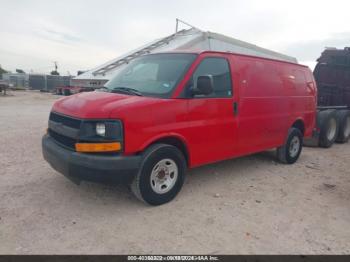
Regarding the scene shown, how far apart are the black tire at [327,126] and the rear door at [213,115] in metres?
4.85

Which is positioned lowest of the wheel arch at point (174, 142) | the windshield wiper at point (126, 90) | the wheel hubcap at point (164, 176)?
the wheel hubcap at point (164, 176)

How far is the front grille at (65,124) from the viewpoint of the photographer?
12.2 feet

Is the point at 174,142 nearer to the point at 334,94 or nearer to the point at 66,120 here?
the point at 66,120

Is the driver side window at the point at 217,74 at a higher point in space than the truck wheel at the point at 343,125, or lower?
higher

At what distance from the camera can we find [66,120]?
3895 millimetres

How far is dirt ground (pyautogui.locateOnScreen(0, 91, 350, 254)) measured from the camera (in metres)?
3.11

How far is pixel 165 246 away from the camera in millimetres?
3094

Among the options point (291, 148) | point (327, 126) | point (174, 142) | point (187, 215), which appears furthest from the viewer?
point (327, 126)

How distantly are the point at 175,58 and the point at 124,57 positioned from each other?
23.4 feet

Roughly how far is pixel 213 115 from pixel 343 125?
6.83 meters

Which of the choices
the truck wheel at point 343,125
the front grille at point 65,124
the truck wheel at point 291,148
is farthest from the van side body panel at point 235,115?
the truck wheel at point 343,125

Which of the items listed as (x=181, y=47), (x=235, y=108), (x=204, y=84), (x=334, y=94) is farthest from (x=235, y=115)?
(x=334, y=94)

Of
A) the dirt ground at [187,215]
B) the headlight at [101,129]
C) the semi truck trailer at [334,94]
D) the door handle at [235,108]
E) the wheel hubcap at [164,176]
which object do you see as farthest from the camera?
the semi truck trailer at [334,94]

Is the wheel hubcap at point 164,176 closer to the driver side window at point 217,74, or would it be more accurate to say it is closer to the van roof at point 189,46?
the driver side window at point 217,74
